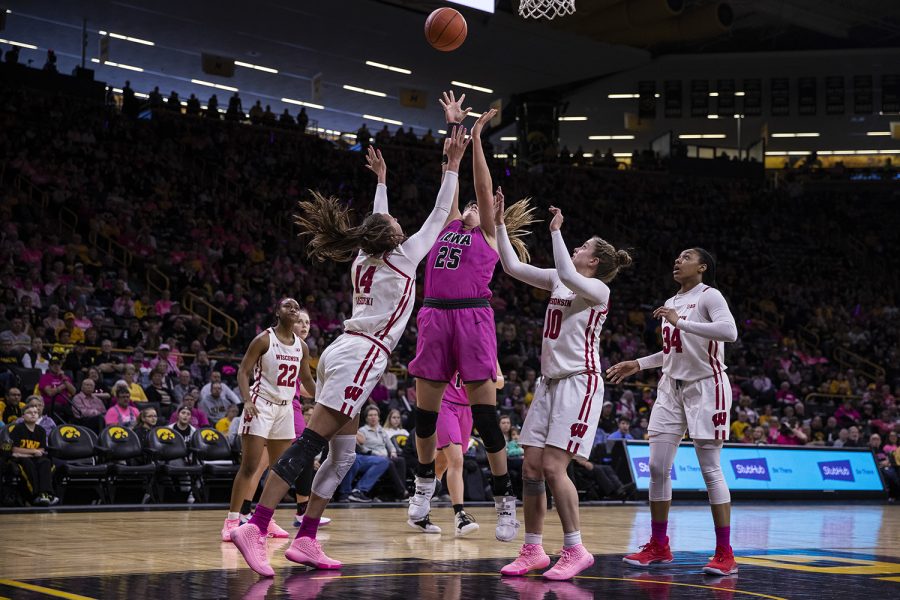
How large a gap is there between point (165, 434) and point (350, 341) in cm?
686

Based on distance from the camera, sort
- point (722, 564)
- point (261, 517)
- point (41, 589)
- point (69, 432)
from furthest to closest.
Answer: point (69, 432) → point (722, 564) → point (261, 517) → point (41, 589)

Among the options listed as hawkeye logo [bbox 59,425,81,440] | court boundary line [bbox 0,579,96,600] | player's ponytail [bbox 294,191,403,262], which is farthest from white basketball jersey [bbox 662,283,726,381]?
hawkeye logo [bbox 59,425,81,440]

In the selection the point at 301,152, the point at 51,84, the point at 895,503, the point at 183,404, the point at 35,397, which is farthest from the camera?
the point at 301,152

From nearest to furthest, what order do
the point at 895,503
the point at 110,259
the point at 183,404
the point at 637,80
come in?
the point at 183,404 < the point at 895,503 < the point at 110,259 < the point at 637,80

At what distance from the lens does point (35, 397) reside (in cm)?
1119

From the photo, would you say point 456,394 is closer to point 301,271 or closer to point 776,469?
point 776,469

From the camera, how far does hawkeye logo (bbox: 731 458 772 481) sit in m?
15.6

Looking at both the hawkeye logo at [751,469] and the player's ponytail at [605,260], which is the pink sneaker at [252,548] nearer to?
the player's ponytail at [605,260]

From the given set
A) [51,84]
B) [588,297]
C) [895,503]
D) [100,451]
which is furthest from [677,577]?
[51,84]

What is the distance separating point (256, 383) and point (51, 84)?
765 inches

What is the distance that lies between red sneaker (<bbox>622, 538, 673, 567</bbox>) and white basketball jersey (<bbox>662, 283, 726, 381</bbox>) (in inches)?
42.5

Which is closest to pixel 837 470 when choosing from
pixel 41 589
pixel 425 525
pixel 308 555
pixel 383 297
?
pixel 425 525

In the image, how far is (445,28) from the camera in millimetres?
8156

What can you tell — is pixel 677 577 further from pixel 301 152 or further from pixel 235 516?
A: pixel 301 152
